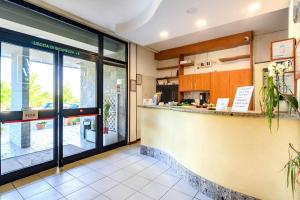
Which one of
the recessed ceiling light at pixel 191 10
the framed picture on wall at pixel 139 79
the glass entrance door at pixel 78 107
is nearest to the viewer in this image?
the recessed ceiling light at pixel 191 10

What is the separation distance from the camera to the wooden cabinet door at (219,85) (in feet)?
14.1

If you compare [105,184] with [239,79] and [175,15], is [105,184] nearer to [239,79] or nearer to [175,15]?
[175,15]

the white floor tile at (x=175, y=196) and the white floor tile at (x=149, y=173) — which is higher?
the white floor tile at (x=149, y=173)

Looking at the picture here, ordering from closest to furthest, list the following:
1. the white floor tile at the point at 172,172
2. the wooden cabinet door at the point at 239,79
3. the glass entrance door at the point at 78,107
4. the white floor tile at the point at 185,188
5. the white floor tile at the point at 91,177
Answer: the white floor tile at the point at 185,188 → the white floor tile at the point at 91,177 → the white floor tile at the point at 172,172 → the glass entrance door at the point at 78,107 → the wooden cabinet door at the point at 239,79

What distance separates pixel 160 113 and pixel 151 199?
1779 millimetres

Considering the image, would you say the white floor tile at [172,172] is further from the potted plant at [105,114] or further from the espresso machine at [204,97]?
the espresso machine at [204,97]

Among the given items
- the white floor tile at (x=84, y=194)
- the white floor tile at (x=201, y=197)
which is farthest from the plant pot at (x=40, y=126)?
the white floor tile at (x=201, y=197)

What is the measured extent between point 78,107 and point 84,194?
1934 millimetres

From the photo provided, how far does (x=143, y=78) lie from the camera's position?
17.8 ft

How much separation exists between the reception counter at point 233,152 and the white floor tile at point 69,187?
1698 mm

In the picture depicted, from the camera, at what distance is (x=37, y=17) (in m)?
3.13

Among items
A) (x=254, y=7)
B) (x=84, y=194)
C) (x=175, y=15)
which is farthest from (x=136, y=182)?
(x=254, y=7)

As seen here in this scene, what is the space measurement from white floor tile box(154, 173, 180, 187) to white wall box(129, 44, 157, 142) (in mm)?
2246

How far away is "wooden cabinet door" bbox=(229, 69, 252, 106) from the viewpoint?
3.94 meters
